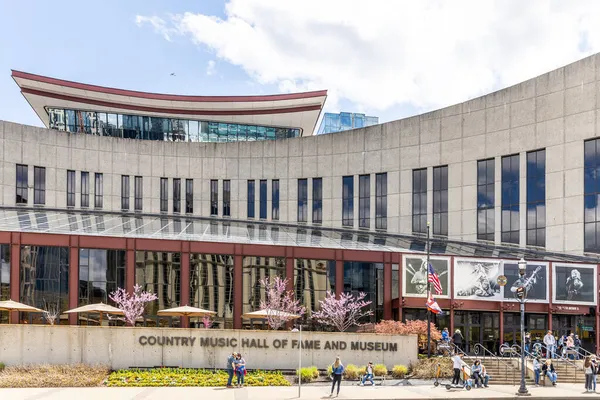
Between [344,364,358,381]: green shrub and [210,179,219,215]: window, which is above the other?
[210,179,219,215]: window

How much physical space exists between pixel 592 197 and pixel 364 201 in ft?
66.2

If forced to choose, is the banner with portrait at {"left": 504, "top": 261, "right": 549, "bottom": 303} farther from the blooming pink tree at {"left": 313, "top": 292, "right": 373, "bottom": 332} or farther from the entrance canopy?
the blooming pink tree at {"left": 313, "top": 292, "right": 373, "bottom": 332}

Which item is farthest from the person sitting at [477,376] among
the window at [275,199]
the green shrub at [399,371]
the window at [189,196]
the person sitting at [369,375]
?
the window at [189,196]

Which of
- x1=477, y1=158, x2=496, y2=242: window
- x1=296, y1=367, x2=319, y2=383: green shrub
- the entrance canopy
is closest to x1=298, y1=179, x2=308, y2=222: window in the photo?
the entrance canopy

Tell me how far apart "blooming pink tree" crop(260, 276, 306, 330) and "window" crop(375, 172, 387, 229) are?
17752 mm

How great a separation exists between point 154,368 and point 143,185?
111ft

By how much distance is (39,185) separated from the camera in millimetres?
61344

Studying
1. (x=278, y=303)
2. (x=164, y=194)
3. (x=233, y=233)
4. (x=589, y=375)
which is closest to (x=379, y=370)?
(x=278, y=303)

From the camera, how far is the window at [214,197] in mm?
65562

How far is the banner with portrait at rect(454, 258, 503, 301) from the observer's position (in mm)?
44031

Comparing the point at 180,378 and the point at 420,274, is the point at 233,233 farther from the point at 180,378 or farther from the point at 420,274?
the point at 180,378

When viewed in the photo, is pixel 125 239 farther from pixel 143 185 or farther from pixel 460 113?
pixel 460 113

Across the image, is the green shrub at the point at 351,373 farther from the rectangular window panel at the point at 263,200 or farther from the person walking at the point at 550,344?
the rectangular window panel at the point at 263,200

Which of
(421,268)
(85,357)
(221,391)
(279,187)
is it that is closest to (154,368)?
(85,357)
